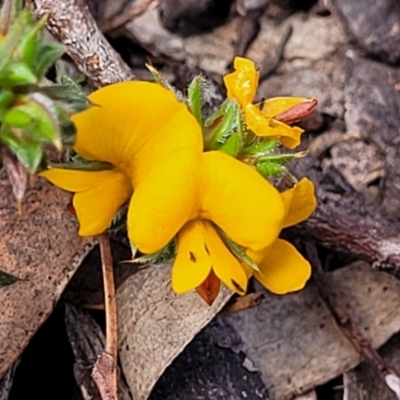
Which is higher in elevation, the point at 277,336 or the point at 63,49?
the point at 63,49

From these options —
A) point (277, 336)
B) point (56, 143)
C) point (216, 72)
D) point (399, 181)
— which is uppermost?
point (56, 143)

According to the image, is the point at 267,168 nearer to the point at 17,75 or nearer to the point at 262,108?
the point at 262,108

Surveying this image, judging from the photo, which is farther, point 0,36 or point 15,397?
point 15,397

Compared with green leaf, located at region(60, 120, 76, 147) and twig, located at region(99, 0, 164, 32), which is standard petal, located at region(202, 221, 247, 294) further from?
twig, located at region(99, 0, 164, 32)

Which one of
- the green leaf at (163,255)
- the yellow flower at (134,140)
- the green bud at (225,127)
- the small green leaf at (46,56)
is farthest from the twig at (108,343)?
the small green leaf at (46,56)

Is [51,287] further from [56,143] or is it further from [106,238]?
[56,143]

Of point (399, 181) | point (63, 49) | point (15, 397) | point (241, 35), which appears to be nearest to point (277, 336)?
point (399, 181)

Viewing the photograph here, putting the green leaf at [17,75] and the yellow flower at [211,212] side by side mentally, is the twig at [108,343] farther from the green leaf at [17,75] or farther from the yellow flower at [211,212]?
the green leaf at [17,75]

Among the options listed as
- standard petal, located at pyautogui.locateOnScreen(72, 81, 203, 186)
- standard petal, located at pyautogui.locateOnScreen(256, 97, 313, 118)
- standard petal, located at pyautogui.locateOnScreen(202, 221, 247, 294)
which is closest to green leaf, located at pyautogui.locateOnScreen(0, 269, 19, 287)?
standard petal, located at pyautogui.locateOnScreen(72, 81, 203, 186)
